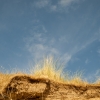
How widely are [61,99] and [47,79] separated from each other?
858mm

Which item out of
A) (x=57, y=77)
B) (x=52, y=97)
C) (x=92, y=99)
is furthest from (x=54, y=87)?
(x=92, y=99)

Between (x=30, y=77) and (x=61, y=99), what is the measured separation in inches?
52.8

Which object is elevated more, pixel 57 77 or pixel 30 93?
pixel 57 77

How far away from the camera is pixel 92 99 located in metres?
8.67

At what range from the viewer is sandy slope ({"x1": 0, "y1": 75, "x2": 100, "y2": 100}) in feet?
24.7

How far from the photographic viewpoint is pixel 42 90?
26.0 ft

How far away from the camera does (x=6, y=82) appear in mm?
7539

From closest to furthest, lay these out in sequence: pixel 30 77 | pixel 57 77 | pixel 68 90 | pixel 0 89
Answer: pixel 0 89 → pixel 30 77 → pixel 68 90 → pixel 57 77

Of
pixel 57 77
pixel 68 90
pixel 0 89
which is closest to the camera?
pixel 0 89

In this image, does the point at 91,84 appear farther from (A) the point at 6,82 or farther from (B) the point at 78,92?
(A) the point at 6,82

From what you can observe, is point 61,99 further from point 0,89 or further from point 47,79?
point 0,89

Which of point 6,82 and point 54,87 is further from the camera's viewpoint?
point 54,87

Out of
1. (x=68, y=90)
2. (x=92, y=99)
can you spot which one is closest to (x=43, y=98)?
(x=68, y=90)

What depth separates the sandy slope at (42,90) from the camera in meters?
7.54
